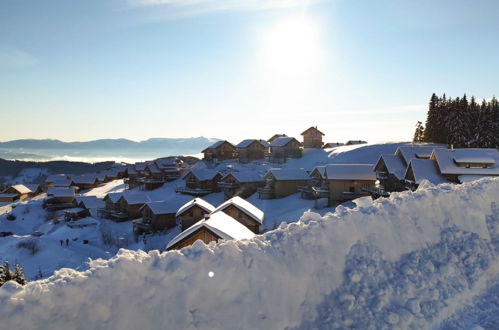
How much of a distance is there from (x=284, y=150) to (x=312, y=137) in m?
10.5

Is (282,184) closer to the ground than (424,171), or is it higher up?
closer to the ground

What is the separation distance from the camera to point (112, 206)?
55375 millimetres

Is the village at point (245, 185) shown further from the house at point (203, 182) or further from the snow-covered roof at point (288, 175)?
the house at point (203, 182)

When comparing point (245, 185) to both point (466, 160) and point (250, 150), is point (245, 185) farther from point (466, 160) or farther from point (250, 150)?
point (466, 160)

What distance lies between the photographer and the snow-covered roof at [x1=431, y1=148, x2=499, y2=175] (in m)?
33.9

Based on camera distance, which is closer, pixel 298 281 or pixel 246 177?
pixel 298 281

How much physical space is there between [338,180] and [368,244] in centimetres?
3328

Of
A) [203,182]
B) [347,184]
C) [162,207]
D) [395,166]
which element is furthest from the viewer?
[203,182]

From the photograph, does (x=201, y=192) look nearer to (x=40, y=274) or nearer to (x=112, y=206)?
(x=112, y=206)

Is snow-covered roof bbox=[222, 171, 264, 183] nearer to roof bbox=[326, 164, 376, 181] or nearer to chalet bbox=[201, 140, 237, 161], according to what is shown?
roof bbox=[326, 164, 376, 181]

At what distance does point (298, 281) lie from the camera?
8.01 metres

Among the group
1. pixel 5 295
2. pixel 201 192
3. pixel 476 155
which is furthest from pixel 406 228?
pixel 201 192

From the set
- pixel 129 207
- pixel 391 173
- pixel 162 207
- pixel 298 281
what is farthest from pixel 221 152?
pixel 298 281

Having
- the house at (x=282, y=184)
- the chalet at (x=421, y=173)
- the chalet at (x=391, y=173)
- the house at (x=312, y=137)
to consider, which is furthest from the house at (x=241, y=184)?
the house at (x=312, y=137)
